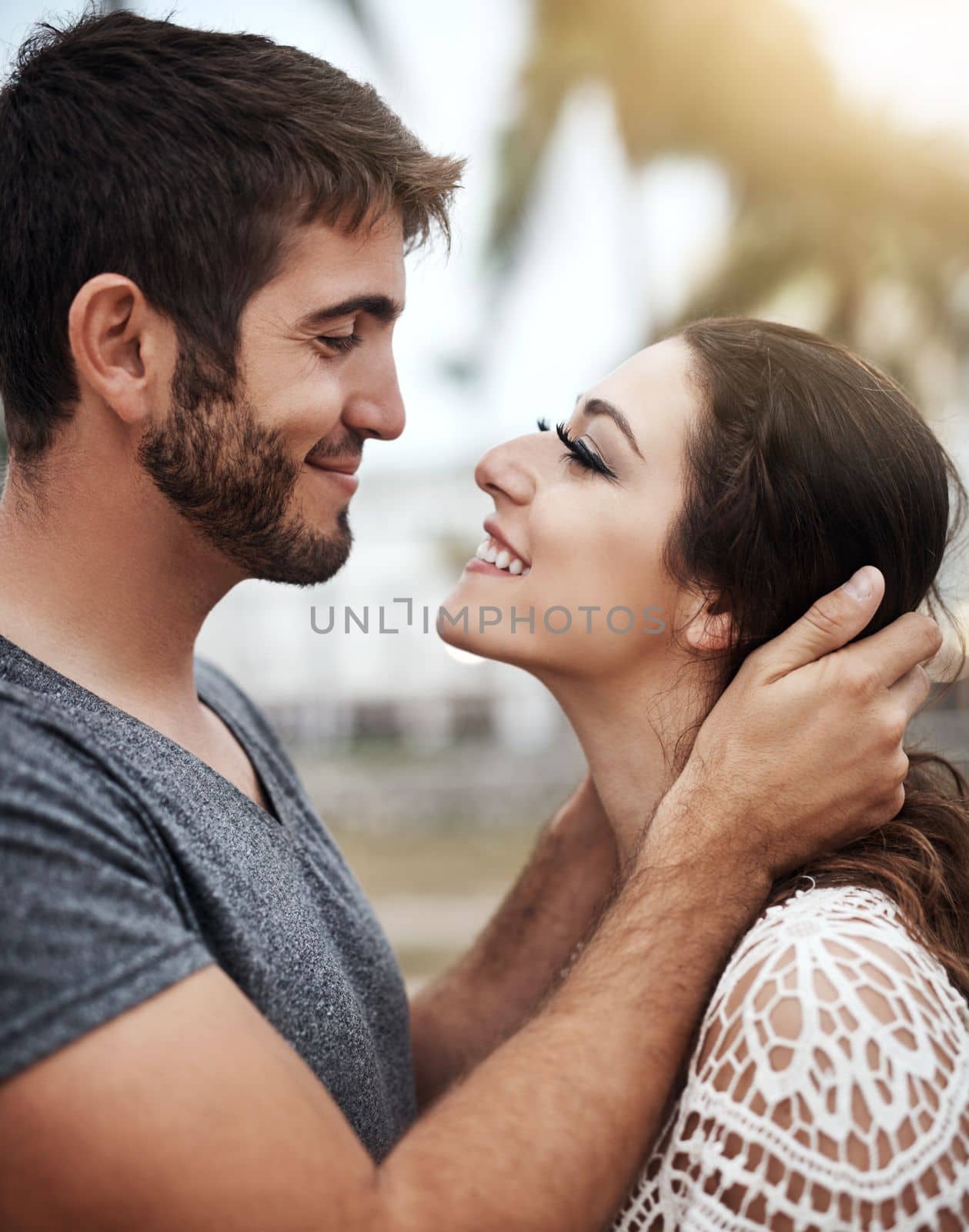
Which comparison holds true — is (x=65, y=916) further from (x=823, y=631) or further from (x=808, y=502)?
(x=808, y=502)

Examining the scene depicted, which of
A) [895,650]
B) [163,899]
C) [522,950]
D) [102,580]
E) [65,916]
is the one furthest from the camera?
[522,950]

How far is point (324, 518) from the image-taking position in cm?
228

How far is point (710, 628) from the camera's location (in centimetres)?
214

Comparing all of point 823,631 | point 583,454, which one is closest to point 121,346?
point 583,454

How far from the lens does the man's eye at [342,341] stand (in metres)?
2.18

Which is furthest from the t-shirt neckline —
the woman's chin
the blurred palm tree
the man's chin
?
the blurred palm tree

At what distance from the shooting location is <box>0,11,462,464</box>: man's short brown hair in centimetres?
204

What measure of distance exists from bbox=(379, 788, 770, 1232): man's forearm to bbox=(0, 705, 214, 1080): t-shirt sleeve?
394 millimetres

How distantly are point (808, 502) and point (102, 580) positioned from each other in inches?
50.6

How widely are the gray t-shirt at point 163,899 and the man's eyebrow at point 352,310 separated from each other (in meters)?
0.80

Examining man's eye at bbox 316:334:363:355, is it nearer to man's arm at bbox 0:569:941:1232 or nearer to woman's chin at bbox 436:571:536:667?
woman's chin at bbox 436:571:536:667

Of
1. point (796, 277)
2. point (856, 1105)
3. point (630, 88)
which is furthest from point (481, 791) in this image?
point (856, 1105)

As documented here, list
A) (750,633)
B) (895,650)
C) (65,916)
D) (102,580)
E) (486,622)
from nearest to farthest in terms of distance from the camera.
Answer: (65,916) < (895,650) < (102,580) < (750,633) < (486,622)

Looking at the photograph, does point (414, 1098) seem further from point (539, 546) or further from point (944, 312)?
point (944, 312)
